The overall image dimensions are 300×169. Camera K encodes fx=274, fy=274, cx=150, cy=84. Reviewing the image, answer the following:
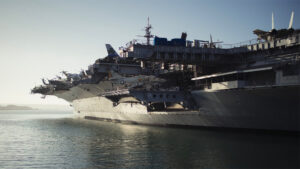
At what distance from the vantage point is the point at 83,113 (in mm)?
61750

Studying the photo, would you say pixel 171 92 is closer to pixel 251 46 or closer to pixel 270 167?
pixel 251 46

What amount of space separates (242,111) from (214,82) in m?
4.89

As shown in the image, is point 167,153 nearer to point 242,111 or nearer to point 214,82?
point 242,111

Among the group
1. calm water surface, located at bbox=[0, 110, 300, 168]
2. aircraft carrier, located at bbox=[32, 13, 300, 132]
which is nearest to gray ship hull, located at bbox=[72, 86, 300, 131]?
aircraft carrier, located at bbox=[32, 13, 300, 132]

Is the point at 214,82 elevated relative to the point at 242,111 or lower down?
elevated

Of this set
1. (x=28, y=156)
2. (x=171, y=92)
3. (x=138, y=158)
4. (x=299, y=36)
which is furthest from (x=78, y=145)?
(x=299, y=36)

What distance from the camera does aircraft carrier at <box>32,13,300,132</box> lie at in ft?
70.9

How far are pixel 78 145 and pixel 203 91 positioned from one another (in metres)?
13.1

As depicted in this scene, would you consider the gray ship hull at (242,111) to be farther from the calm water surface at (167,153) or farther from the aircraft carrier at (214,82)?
the calm water surface at (167,153)

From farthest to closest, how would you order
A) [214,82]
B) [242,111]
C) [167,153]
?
[214,82] < [242,111] < [167,153]

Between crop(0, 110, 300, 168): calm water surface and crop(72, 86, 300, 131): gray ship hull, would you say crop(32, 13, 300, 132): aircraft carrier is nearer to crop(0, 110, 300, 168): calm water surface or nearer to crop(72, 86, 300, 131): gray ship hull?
crop(72, 86, 300, 131): gray ship hull

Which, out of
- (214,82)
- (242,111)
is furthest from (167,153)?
(214,82)

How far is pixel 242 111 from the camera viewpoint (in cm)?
2417

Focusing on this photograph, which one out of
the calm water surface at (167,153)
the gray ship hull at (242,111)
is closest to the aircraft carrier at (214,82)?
the gray ship hull at (242,111)
